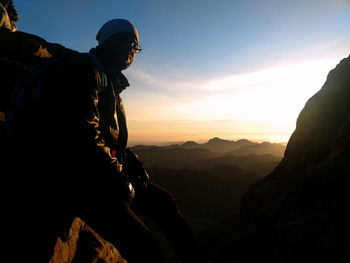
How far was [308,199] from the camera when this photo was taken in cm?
682

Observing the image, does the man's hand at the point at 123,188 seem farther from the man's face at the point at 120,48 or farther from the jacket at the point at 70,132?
the man's face at the point at 120,48

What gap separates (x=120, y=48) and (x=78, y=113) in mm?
1038

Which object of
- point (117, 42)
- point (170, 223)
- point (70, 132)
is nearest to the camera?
point (70, 132)

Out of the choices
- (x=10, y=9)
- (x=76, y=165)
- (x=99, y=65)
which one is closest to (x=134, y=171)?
(x=76, y=165)

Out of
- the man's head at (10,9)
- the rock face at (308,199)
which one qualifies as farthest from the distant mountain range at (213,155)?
the man's head at (10,9)

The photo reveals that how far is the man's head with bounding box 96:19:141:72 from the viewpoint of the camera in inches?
90.6

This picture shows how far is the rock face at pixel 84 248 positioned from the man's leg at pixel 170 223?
888 mm

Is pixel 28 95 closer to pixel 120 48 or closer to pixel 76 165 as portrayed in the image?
pixel 76 165

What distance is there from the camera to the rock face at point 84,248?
2.55 m

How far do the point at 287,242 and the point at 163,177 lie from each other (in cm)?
3399

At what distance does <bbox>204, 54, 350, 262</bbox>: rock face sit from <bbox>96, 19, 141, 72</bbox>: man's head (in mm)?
4315

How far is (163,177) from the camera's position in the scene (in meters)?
37.5

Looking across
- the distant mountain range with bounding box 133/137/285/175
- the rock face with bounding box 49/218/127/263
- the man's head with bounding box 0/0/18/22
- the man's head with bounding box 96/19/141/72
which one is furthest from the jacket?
the distant mountain range with bounding box 133/137/285/175

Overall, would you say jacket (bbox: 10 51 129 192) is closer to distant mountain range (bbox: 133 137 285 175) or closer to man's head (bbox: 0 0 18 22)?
man's head (bbox: 0 0 18 22)
